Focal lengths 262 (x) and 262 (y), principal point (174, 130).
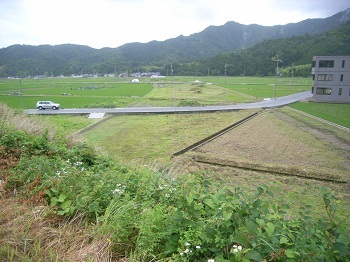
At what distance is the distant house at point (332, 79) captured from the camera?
117 feet

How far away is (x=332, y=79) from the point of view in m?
36.6

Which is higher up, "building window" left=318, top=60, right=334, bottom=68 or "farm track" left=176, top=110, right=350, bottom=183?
"building window" left=318, top=60, right=334, bottom=68

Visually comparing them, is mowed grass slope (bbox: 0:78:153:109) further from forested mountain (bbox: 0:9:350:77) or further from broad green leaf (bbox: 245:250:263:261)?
forested mountain (bbox: 0:9:350:77)

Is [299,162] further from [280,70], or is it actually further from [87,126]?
[280,70]

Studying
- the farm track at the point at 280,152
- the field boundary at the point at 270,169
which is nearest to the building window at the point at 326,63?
the farm track at the point at 280,152

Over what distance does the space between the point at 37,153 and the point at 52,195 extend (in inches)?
108

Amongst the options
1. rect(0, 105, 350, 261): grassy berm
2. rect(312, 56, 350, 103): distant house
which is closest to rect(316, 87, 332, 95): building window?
rect(312, 56, 350, 103): distant house

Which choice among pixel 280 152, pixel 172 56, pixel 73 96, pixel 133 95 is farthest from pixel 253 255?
pixel 172 56

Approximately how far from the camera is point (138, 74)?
124m

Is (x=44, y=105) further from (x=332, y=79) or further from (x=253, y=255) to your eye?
(x=332, y=79)

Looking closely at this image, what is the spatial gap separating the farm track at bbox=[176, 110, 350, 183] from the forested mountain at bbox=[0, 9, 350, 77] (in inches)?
1948

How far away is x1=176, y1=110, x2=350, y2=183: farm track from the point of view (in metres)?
12.2

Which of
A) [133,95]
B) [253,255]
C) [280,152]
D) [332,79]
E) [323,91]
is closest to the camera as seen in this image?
[253,255]

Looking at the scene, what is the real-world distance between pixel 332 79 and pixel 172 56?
418 ft
